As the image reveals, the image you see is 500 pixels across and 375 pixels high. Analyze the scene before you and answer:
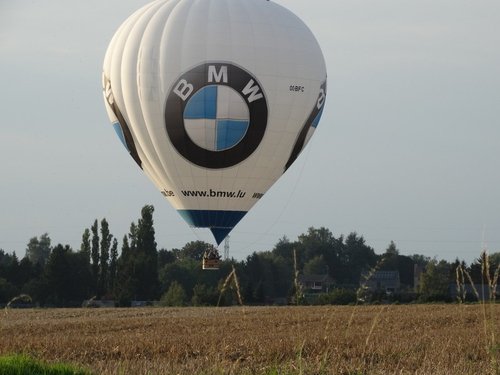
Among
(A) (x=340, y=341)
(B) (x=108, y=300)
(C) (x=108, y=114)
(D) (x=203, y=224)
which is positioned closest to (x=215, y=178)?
(D) (x=203, y=224)

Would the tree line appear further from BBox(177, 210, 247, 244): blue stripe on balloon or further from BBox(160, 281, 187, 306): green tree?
BBox(177, 210, 247, 244): blue stripe on balloon

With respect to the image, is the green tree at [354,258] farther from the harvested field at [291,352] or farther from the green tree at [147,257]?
the harvested field at [291,352]

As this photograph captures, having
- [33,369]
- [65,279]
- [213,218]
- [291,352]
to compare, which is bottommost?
[33,369]

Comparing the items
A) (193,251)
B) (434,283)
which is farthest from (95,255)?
(193,251)

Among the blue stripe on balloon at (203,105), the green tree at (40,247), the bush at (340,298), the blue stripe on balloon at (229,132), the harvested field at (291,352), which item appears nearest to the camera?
the harvested field at (291,352)

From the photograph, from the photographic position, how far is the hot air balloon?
38.0 meters

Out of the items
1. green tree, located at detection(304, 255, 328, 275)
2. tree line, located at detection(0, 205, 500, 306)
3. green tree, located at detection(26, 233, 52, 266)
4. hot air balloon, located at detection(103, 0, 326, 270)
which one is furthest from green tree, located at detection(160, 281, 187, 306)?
green tree, located at detection(26, 233, 52, 266)

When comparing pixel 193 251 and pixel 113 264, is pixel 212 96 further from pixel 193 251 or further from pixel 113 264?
pixel 193 251

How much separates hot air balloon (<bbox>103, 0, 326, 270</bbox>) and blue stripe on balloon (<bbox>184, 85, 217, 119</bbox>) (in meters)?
0.03

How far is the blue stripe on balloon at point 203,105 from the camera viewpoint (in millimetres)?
37594

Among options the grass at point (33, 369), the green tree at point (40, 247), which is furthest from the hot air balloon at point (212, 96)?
the green tree at point (40, 247)

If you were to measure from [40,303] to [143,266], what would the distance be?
8.01 m

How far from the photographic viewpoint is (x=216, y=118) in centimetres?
3775

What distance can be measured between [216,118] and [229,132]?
2.56 feet
